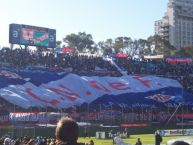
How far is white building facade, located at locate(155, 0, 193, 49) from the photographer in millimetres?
181750

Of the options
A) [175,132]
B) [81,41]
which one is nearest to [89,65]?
[175,132]

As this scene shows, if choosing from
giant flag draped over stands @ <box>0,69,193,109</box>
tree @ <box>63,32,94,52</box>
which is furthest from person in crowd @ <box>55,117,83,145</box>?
tree @ <box>63,32,94,52</box>

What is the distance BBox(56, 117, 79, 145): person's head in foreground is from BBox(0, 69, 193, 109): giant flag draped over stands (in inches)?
1845

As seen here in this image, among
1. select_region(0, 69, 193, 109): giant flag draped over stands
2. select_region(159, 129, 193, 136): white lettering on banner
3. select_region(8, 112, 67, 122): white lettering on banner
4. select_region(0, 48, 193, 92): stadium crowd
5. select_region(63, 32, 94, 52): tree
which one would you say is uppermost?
select_region(63, 32, 94, 52): tree

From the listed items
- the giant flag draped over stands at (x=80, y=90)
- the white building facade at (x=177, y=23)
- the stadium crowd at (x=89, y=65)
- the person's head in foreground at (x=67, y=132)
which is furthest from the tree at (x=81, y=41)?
the person's head in foreground at (x=67, y=132)

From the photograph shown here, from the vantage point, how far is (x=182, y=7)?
7293 inches

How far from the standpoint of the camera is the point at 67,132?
4.81m

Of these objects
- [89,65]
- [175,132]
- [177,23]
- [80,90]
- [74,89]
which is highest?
[177,23]

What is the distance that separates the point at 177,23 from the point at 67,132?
180m

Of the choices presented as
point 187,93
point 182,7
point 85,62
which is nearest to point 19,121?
point 85,62

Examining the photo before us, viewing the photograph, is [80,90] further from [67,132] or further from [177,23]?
[177,23]

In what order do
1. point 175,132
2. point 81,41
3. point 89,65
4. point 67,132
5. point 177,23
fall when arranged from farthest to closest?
1. point 177,23
2. point 81,41
3. point 89,65
4. point 175,132
5. point 67,132

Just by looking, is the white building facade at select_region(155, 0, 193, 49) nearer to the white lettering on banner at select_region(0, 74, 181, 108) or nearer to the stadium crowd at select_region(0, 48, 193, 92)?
the stadium crowd at select_region(0, 48, 193, 92)

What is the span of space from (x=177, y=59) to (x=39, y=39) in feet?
91.5
